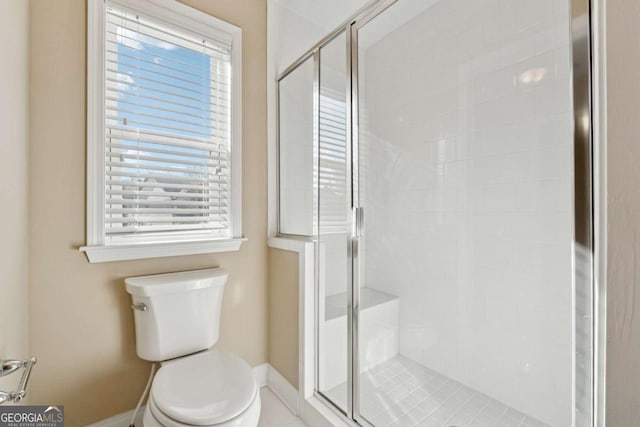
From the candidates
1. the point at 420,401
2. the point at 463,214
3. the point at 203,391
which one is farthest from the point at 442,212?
the point at 203,391

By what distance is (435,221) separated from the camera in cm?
143

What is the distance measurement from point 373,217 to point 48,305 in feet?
4.79

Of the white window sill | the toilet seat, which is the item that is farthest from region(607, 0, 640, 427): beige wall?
the white window sill

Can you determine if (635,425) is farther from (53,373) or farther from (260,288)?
(53,373)

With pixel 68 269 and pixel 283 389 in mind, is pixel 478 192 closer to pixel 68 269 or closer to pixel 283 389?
pixel 283 389

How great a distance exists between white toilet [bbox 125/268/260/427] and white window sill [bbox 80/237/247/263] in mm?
107

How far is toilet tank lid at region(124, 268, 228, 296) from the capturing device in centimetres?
128

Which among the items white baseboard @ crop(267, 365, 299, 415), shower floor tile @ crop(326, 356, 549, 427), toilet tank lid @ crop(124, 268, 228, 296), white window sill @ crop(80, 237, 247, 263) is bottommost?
white baseboard @ crop(267, 365, 299, 415)

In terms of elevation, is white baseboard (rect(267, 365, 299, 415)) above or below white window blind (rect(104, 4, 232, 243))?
below

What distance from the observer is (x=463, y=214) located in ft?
4.44

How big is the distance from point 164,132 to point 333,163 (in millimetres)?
875

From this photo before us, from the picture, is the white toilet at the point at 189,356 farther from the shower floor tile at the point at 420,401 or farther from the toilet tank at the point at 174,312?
the shower floor tile at the point at 420,401

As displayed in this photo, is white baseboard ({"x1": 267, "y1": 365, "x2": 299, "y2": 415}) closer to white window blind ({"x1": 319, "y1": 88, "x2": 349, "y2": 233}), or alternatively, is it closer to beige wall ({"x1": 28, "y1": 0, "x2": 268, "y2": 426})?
beige wall ({"x1": 28, "y1": 0, "x2": 268, "y2": 426})

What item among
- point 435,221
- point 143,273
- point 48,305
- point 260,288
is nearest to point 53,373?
point 48,305
